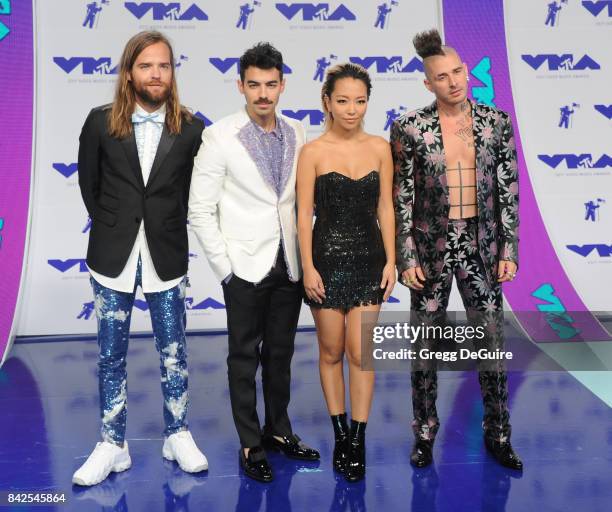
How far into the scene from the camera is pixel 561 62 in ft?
19.8

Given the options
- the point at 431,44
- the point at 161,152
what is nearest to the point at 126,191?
the point at 161,152

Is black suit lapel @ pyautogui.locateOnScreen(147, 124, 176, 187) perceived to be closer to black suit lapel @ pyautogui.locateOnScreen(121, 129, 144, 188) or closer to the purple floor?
black suit lapel @ pyautogui.locateOnScreen(121, 129, 144, 188)

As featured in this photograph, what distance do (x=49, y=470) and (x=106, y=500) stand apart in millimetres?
425

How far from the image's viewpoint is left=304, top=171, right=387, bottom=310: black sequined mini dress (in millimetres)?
3280

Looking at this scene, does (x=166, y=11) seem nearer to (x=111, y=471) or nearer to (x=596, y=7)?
(x=596, y=7)

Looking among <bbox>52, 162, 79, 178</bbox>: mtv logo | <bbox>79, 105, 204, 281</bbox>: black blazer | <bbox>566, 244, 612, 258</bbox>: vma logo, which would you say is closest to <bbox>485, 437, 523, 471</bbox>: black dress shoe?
<bbox>79, 105, 204, 281</bbox>: black blazer

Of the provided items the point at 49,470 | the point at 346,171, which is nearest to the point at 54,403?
the point at 49,470

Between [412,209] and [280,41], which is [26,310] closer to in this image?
[280,41]

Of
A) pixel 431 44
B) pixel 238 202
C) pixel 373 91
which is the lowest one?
pixel 238 202

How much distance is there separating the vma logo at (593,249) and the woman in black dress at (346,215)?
10.6 ft

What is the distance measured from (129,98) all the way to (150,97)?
0.29 ft

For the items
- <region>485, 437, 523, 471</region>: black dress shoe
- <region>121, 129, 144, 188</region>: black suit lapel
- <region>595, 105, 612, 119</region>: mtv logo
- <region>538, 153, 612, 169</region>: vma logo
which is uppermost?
<region>595, 105, 612, 119</region>: mtv logo

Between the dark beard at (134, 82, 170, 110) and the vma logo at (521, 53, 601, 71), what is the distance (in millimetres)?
3493

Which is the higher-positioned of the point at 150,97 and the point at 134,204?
the point at 150,97
